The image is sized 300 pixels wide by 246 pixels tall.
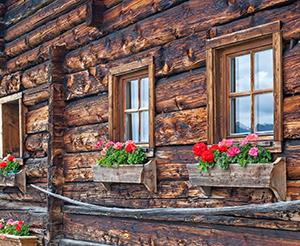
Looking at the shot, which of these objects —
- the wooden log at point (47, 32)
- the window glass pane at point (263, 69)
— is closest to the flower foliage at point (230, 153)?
the window glass pane at point (263, 69)

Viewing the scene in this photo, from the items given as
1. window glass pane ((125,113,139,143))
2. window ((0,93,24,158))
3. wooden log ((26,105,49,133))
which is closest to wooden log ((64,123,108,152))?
window glass pane ((125,113,139,143))

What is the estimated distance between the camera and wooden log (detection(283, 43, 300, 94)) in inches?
194

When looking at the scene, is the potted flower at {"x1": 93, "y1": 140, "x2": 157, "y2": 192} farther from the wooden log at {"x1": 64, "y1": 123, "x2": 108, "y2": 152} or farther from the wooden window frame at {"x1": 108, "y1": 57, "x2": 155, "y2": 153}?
the wooden log at {"x1": 64, "y1": 123, "x2": 108, "y2": 152}

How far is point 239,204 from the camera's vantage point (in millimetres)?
5387

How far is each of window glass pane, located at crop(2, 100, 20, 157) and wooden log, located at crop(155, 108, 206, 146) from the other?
4194 millimetres

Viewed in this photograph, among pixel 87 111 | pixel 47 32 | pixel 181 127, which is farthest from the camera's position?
pixel 47 32

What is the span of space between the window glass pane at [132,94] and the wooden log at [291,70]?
7.46 ft

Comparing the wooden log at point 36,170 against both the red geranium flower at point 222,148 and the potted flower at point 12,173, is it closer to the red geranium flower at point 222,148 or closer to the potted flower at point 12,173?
the potted flower at point 12,173

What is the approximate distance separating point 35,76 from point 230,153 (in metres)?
4.59

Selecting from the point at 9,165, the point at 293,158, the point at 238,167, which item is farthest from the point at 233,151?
the point at 9,165

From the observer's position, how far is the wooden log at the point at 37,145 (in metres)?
8.78

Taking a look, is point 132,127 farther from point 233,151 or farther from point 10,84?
point 10,84

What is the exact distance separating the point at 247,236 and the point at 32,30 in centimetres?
531

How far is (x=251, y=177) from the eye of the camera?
507cm
